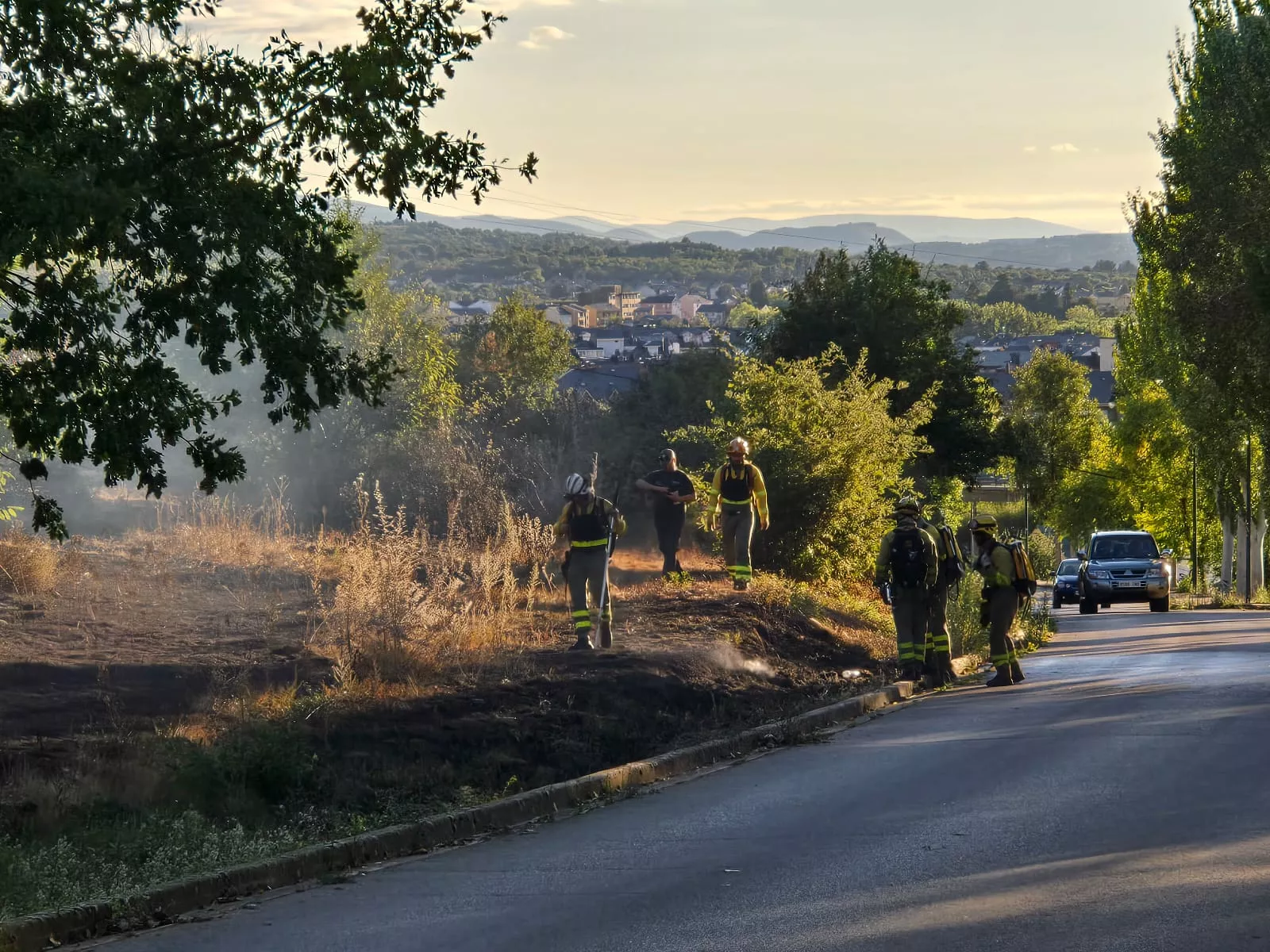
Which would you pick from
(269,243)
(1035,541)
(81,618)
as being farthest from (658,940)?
(1035,541)

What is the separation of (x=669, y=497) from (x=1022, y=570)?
5154 millimetres

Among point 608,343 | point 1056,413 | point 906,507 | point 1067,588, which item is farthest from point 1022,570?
point 608,343

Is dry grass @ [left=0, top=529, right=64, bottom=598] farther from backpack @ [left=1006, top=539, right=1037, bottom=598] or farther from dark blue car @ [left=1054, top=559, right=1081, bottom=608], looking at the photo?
dark blue car @ [left=1054, top=559, right=1081, bottom=608]

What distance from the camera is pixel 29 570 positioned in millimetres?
17734

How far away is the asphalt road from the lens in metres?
6.84

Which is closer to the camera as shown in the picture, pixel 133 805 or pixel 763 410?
pixel 133 805

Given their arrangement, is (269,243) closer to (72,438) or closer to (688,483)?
(72,438)

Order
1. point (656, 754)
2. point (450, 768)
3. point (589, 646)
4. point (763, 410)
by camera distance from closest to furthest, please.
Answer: point (450, 768), point (656, 754), point (589, 646), point (763, 410)

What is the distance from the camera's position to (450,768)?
36.0 feet

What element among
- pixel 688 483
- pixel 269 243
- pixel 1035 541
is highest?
pixel 269 243

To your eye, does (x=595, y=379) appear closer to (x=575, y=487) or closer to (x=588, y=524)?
(x=588, y=524)

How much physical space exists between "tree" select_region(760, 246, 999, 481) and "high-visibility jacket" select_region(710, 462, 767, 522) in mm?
16839

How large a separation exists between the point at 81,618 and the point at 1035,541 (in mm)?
86597

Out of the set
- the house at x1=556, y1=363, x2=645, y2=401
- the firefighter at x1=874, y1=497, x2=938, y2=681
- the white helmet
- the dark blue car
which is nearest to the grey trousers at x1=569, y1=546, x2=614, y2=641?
the white helmet
